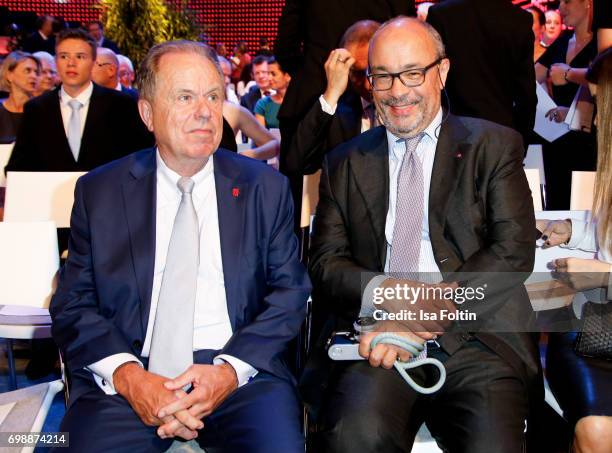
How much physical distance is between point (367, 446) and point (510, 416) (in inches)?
18.3

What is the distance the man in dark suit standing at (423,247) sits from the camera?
242cm

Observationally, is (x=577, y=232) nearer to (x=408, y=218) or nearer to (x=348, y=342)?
(x=408, y=218)

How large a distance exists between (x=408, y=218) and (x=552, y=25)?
562 centimetres

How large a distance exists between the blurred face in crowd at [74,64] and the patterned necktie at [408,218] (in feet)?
10.3

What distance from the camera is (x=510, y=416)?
2367 mm

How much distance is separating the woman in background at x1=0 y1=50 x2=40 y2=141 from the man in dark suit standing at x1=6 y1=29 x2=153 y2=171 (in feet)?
4.45

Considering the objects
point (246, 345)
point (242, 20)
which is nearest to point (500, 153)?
point (246, 345)

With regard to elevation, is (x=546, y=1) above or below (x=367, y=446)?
above

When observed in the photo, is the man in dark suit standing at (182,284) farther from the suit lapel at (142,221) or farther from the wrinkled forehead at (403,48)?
the wrinkled forehead at (403,48)

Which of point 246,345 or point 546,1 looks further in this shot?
point 546,1

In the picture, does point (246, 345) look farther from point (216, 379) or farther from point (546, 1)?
point (546, 1)

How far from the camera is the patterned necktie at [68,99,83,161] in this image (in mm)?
5191

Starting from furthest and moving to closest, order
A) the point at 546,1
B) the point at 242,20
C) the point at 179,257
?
1. the point at 242,20
2. the point at 546,1
3. the point at 179,257

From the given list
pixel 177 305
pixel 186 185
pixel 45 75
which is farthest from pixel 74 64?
pixel 177 305
